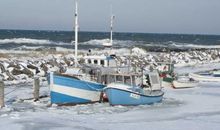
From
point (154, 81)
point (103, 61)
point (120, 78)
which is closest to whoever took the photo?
point (120, 78)

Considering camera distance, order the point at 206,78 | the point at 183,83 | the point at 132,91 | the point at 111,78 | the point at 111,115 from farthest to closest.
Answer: the point at 206,78 → the point at 183,83 → the point at 111,78 → the point at 132,91 → the point at 111,115

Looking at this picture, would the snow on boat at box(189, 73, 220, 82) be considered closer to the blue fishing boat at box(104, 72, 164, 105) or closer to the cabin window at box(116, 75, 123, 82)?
the blue fishing boat at box(104, 72, 164, 105)

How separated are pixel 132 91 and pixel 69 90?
3115mm

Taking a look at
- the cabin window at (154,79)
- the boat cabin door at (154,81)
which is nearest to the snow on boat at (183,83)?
the boat cabin door at (154,81)

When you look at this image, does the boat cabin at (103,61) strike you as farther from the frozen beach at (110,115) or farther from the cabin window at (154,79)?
the frozen beach at (110,115)

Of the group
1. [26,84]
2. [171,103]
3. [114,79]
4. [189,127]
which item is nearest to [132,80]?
[114,79]

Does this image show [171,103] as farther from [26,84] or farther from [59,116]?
[26,84]

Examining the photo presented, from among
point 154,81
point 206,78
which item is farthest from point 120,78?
point 206,78

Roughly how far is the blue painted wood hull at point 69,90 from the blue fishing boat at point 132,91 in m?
0.95

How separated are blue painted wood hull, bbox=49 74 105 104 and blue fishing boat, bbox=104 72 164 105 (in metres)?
0.95

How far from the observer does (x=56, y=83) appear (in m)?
24.5

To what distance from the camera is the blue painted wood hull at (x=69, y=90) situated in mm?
24562

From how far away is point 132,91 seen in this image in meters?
25.0

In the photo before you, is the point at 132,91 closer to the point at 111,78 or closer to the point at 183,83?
the point at 111,78
